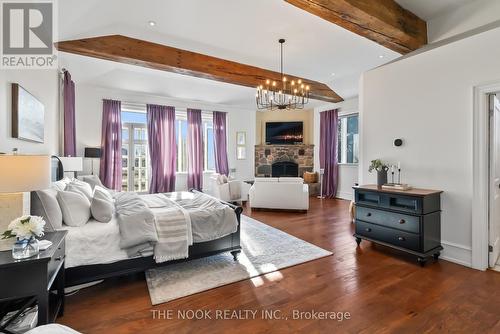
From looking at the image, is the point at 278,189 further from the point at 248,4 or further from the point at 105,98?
the point at 105,98

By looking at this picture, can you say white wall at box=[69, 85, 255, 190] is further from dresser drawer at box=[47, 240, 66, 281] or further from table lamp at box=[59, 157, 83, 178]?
dresser drawer at box=[47, 240, 66, 281]

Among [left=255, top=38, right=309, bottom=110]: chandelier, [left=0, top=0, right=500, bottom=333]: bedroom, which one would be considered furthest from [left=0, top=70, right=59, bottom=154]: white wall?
[left=255, top=38, right=309, bottom=110]: chandelier

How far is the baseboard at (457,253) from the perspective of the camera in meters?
2.94

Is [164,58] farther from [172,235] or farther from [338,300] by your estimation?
[338,300]

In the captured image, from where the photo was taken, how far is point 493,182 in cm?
288

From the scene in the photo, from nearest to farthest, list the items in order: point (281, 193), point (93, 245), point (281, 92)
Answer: point (93, 245)
point (281, 92)
point (281, 193)

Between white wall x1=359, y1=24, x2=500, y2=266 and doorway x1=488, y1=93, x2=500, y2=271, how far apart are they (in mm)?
188

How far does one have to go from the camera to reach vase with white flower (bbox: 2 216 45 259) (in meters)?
1.57

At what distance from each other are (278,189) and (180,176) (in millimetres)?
3241

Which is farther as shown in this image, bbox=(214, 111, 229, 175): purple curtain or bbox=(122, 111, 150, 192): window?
bbox=(214, 111, 229, 175): purple curtain

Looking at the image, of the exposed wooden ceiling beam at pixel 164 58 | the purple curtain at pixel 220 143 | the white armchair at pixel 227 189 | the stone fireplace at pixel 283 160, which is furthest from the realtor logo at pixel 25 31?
the stone fireplace at pixel 283 160

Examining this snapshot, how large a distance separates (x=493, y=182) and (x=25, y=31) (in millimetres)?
5442

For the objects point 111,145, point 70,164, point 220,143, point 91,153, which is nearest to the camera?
point 70,164

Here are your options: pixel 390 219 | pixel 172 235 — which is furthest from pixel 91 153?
pixel 390 219
